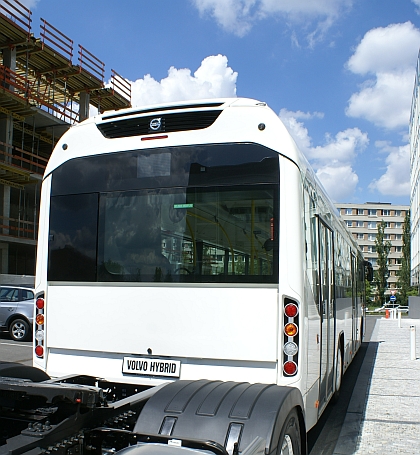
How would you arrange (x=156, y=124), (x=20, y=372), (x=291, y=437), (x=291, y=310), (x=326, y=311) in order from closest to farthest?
(x=291, y=437) → (x=20, y=372) → (x=291, y=310) → (x=156, y=124) → (x=326, y=311)

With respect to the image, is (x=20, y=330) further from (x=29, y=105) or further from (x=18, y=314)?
(x=29, y=105)

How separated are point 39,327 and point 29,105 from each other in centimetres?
2849

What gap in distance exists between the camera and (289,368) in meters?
4.11

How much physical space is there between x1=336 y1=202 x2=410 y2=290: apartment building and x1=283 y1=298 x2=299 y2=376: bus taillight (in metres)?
120

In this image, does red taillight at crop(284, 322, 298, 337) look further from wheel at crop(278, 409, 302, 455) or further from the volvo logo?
the volvo logo

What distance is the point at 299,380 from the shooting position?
4.11 meters

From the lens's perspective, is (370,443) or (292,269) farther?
(370,443)

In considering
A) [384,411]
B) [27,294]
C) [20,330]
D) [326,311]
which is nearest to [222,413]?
[326,311]

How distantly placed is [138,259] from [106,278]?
356 millimetres

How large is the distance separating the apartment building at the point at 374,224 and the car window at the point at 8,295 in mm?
109311

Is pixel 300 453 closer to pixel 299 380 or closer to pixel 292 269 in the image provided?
pixel 299 380

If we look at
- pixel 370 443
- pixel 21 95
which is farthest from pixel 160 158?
pixel 21 95

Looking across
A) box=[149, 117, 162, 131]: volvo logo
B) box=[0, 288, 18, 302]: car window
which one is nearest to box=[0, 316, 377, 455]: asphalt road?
box=[0, 288, 18, 302]: car window

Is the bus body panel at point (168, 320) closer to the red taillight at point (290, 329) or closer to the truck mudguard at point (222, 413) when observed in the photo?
the red taillight at point (290, 329)
